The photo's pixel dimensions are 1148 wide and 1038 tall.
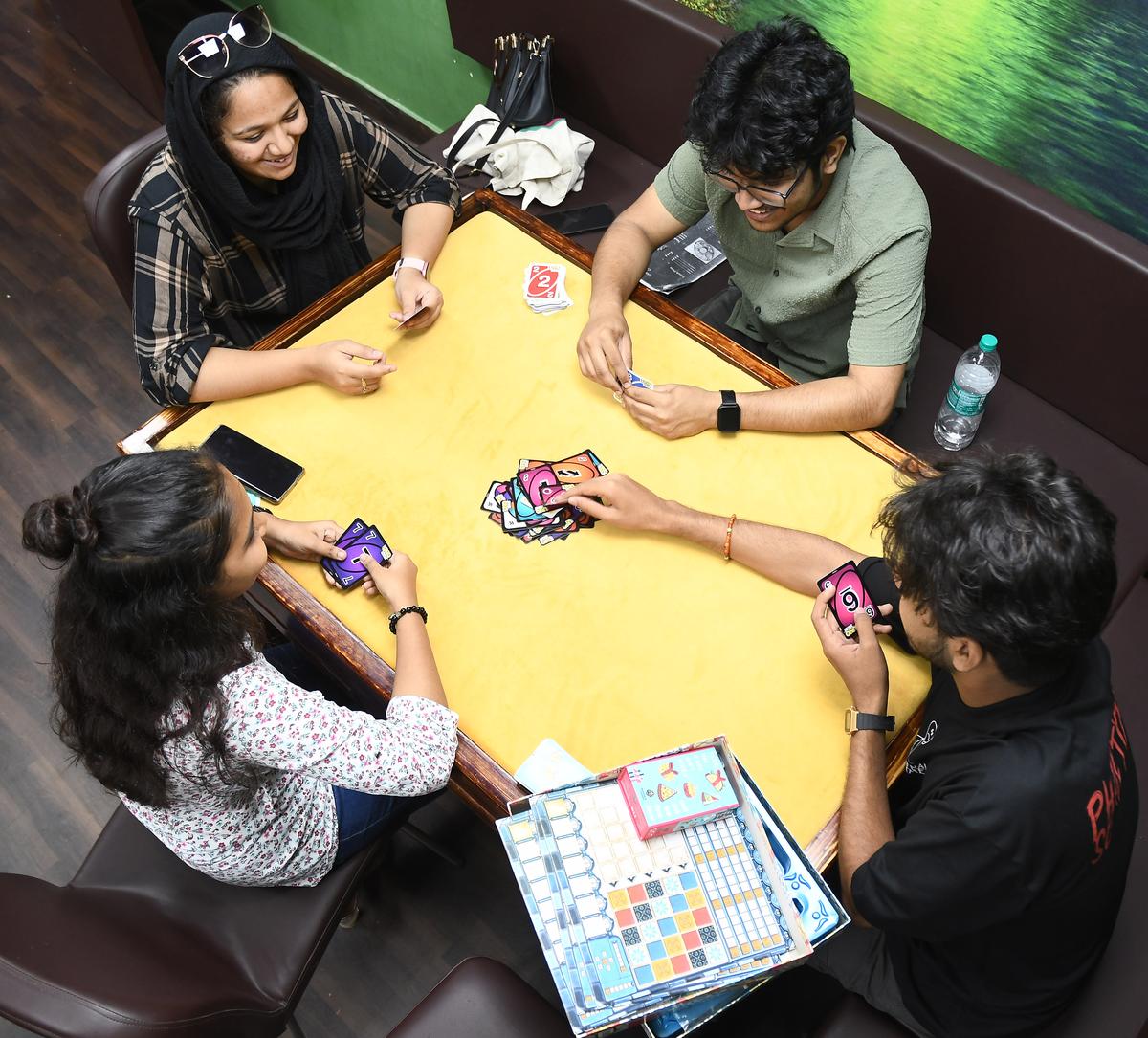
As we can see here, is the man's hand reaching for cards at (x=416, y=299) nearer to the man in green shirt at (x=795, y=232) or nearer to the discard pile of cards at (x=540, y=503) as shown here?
the man in green shirt at (x=795, y=232)

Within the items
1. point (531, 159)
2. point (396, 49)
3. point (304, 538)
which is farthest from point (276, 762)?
point (396, 49)

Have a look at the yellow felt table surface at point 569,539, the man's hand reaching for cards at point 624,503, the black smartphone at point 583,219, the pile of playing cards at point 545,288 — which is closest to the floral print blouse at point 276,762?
the yellow felt table surface at point 569,539

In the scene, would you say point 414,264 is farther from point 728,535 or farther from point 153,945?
point 153,945

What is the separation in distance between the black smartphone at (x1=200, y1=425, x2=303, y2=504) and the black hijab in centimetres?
52

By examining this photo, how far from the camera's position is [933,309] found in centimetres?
260

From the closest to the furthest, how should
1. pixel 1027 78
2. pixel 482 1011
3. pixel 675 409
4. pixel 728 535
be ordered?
pixel 482 1011, pixel 728 535, pixel 675 409, pixel 1027 78

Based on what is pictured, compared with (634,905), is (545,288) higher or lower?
higher

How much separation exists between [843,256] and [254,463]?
1327mm

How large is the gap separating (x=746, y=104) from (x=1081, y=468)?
4.25 ft

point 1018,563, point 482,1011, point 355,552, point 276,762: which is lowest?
point 482,1011

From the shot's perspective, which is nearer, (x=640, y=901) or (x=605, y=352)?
(x=640, y=901)

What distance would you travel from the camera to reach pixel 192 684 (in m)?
1.45

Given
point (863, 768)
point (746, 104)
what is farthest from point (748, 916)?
point (746, 104)

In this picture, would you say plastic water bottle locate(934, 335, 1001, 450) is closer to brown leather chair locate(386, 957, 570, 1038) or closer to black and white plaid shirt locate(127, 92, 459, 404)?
black and white plaid shirt locate(127, 92, 459, 404)
